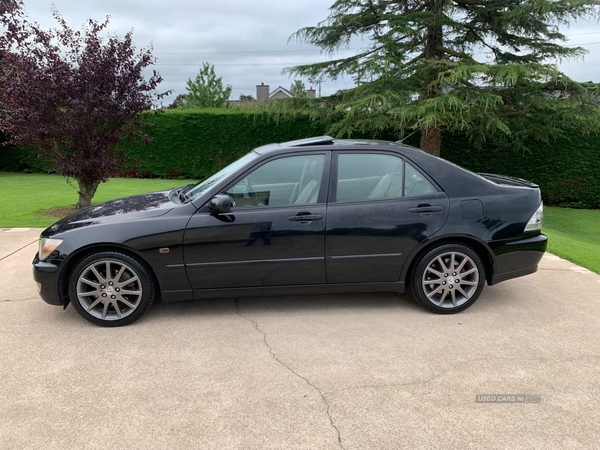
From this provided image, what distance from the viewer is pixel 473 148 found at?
14516mm

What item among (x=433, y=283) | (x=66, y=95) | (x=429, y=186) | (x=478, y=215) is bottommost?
(x=433, y=283)

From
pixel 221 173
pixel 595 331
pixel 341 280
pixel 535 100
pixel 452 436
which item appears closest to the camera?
pixel 452 436

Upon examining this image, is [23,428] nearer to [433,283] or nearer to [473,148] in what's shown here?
[433,283]

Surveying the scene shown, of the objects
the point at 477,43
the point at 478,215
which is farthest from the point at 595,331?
the point at 477,43

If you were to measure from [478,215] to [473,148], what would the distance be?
1171cm

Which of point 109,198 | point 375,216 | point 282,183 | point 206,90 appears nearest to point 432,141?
point 109,198

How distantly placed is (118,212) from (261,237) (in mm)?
1344

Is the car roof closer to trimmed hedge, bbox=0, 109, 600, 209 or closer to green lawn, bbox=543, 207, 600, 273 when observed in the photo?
green lawn, bbox=543, 207, 600, 273

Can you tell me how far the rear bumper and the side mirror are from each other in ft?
7.98

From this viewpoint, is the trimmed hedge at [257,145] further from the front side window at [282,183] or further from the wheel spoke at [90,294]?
the wheel spoke at [90,294]

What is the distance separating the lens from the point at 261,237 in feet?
12.0

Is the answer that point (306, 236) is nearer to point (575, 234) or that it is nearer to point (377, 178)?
point (377, 178)

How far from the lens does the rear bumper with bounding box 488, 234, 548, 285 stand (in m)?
3.96

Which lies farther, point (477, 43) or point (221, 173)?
point (477, 43)
